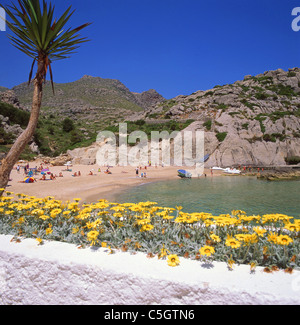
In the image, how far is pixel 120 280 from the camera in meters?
2.17

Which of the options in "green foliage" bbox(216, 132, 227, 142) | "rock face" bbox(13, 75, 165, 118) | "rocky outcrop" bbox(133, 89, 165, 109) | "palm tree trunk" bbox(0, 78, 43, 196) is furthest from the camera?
"rocky outcrop" bbox(133, 89, 165, 109)

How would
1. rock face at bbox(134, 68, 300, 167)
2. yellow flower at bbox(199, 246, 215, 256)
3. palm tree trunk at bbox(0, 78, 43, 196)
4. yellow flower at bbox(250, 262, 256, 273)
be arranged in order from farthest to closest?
rock face at bbox(134, 68, 300, 167), palm tree trunk at bbox(0, 78, 43, 196), yellow flower at bbox(199, 246, 215, 256), yellow flower at bbox(250, 262, 256, 273)

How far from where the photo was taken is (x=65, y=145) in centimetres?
5069

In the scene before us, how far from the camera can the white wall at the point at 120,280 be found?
1.88 m

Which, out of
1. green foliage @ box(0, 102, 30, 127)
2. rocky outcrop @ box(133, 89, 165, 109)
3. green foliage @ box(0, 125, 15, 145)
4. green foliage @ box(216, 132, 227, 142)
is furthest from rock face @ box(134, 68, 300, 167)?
rocky outcrop @ box(133, 89, 165, 109)

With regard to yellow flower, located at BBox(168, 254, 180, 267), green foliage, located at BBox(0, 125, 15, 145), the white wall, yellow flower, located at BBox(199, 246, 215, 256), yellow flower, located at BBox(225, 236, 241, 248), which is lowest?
the white wall

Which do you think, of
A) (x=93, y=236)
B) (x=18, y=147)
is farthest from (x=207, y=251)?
(x=18, y=147)

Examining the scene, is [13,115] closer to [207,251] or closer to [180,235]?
[180,235]

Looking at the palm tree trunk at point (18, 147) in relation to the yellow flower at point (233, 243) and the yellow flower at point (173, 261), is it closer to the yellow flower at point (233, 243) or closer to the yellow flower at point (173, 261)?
the yellow flower at point (173, 261)

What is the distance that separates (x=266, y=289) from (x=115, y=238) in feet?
6.32

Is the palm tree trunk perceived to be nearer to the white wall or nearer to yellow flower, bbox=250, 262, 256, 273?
the white wall

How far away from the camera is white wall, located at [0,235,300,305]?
1.88m
